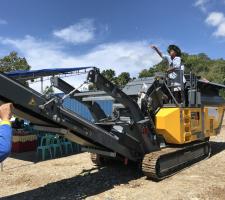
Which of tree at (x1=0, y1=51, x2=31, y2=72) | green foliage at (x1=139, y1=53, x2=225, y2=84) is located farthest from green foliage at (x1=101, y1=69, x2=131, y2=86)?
tree at (x1=0, y1=51, x2=31, y2=72)

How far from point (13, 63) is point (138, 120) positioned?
88.7 ft

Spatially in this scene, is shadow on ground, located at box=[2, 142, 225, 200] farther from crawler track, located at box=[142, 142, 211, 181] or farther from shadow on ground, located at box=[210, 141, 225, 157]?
shadow on ground, located at box=[210, 141, 225, 157]

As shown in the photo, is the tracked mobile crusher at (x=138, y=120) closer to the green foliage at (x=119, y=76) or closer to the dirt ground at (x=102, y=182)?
the dirt ground at (x=102, y=182)

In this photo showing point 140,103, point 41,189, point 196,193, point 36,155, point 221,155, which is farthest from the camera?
point 36,155

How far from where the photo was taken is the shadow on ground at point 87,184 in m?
7.61

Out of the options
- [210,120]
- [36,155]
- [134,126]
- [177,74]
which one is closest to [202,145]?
[210,120]

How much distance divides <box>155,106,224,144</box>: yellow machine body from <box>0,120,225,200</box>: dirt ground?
83cm

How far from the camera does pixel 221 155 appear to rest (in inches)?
449

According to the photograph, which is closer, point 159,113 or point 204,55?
point 159,113

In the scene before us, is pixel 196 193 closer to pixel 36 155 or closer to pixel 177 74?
pixel 177 74

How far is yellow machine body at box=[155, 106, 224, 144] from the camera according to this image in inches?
350

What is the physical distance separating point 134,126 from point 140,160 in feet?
3.09

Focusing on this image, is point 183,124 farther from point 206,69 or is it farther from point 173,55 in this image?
point 206,69

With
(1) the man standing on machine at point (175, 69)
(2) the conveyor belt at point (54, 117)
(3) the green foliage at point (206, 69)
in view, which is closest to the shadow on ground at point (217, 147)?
(1) the man standing on machine at point (175, 69)
